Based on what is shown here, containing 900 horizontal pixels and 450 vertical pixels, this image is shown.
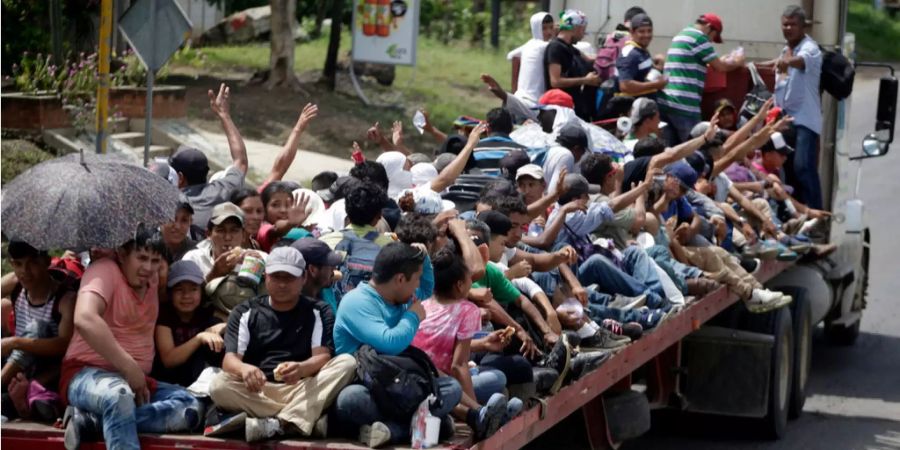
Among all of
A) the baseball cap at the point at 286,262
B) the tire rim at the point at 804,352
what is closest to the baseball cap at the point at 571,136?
the tire rim at the point at 804,352

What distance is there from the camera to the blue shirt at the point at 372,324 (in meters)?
5.93

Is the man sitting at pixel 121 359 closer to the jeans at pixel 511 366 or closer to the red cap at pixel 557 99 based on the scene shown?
the jeans at pixel 511 366

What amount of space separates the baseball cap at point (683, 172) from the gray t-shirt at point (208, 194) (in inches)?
146

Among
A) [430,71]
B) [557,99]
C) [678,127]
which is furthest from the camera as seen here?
[430,71]

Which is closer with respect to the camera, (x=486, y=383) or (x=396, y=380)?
(x=396, y=380)

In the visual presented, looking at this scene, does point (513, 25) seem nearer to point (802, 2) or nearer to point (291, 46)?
point (291, 46)

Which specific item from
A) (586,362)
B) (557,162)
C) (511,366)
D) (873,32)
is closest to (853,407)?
(557,162)

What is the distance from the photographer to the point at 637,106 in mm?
11961

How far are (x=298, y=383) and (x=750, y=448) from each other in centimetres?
584

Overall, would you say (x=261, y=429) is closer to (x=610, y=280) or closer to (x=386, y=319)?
(x=386, y=319)

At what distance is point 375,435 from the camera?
5.63 metres

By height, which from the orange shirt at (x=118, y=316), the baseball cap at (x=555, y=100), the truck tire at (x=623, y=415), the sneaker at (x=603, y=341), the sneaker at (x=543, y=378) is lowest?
the truck tire at (x=623, y=415)

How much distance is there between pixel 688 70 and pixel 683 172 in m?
2.31

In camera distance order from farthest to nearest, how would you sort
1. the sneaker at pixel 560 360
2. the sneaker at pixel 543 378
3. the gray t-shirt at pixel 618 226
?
the gray t-shirt at pixel 618 226, the sneaker at pixel 560 360, the sneaker at pixel 543 378
